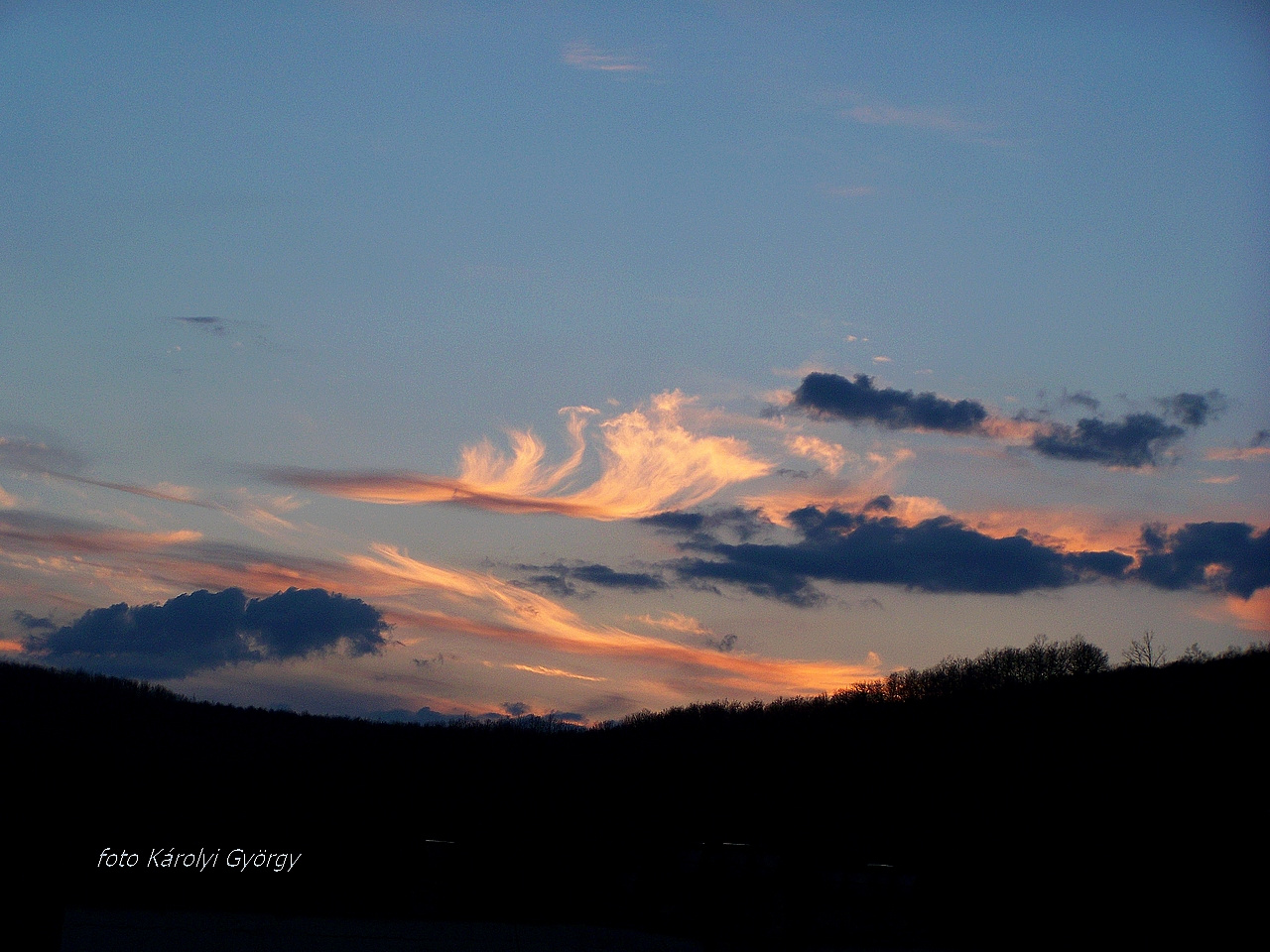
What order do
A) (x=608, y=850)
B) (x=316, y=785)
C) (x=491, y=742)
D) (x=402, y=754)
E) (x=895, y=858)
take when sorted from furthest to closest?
(x=491, y=742), (x=402, y=754), (x=316, y=785), (x=895, y=858), (x=608, y=850)

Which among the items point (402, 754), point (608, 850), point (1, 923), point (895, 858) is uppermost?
point (1, 923)

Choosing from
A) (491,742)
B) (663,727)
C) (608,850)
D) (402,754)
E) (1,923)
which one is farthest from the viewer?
(663,727)

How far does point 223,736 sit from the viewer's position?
77.3 metres

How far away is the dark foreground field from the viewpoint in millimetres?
12164

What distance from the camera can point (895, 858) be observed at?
2358 cm

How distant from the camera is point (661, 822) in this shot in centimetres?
3938

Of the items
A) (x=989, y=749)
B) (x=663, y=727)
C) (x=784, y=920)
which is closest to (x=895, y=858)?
(x=784, y=920)

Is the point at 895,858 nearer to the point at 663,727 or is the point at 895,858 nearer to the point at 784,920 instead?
the point at 784,920

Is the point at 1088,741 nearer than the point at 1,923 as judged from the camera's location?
No

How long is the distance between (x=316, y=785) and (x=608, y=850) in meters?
44.3

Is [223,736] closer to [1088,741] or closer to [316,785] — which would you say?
[316,785]

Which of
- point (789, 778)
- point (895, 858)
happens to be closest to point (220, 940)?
point (895, 858)

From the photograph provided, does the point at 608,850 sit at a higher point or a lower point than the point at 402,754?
higher

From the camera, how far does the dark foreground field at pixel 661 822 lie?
1216 centimetres
